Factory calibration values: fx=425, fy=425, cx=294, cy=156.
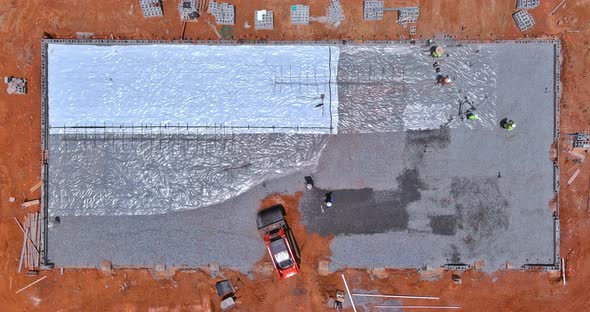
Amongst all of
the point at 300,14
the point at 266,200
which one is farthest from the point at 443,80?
the point at 266,200

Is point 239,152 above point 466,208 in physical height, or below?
above

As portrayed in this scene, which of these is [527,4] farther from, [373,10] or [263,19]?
[263,19]

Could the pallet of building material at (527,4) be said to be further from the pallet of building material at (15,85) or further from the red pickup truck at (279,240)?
the pallet of building material at (15,85)

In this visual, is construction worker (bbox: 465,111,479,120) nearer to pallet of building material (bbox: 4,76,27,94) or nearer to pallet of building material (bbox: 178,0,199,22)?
pallet of building material (bbox: 178,0,199,22)

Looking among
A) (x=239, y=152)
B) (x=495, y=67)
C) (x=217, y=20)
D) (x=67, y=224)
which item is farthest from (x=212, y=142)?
(x=495, y=67)

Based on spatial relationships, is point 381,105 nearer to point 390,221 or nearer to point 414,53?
point 414,53

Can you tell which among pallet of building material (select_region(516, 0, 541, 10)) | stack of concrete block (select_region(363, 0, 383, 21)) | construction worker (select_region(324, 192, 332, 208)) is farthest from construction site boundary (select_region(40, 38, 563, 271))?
construction worker (select_region(324, 192, 332, 208))

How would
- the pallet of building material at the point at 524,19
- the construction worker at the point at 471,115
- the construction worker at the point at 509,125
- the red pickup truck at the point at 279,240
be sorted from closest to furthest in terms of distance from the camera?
1. the red pickup truck at the point at 279,240
2. the construction worker at the point at 509,125
3. the construction worker at the point at 471,115
4. the pallet of building material at the point at 524,19

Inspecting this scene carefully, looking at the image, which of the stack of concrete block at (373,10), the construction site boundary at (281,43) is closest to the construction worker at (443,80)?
the construction site boundary at (281,43)
